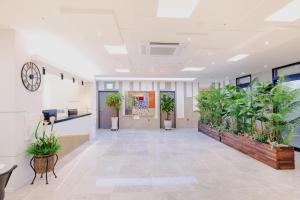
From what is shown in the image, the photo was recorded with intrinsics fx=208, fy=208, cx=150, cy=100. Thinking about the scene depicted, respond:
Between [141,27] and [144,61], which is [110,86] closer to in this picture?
[144,61]

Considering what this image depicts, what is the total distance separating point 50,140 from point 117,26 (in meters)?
2.70

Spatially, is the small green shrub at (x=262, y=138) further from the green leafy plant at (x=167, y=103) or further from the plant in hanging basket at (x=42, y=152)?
the green leafy plant at (x=167, y=103)

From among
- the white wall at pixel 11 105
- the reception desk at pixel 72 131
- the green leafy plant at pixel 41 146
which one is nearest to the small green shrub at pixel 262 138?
the green leafy plant at pixel 41 146

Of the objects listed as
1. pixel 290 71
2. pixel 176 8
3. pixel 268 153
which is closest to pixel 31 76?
pixel 176 8

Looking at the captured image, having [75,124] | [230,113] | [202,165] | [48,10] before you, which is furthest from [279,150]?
[75,124]

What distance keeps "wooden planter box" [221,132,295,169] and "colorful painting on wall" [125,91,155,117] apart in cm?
669

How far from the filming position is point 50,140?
171 inches

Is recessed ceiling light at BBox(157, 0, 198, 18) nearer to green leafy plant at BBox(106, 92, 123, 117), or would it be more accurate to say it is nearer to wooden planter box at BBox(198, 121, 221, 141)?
wooden planter box at BBox(198, 121, 221, 141)

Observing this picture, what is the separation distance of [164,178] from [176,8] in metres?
3.28

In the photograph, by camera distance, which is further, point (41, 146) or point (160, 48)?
point (160, 48)

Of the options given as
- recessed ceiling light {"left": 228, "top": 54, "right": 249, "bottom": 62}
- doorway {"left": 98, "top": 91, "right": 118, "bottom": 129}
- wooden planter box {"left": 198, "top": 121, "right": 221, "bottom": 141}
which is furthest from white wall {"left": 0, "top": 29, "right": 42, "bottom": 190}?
doorway {"left": 98, "top": 91, "right": 118, "bottom": 129}

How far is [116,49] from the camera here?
5.36 metres

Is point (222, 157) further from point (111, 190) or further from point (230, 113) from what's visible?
point (111, 190)

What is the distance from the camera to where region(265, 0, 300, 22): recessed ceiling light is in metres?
3.03
